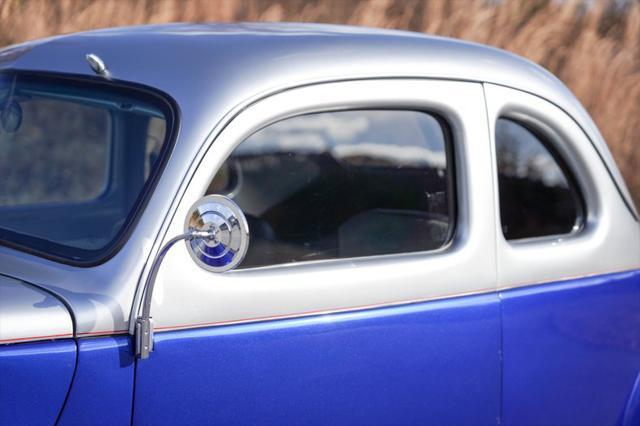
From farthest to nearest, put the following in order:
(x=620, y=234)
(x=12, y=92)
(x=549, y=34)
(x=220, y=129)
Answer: (x=549, y=34) → (x=620, y=234) → (x=12, y=92) → (x=220, y=129)

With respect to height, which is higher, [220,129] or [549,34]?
[549,34]

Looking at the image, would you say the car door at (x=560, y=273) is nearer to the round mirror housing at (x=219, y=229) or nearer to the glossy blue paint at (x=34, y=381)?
the round mirror housing at (x=219, y=229)

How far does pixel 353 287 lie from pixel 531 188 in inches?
34.5

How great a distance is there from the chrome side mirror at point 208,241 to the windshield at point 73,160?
0.17m

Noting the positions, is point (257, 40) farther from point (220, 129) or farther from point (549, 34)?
point (549, 34)

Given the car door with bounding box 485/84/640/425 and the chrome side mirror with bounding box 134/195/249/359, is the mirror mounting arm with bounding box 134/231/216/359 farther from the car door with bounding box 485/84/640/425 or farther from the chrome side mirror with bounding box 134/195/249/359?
the car door with bounding box 485/84/640/425

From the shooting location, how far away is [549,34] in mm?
8141

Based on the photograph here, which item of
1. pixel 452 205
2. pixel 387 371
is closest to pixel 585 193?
pixel 452 205

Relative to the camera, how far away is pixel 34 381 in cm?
189

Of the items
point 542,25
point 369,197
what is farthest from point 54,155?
point 542,25

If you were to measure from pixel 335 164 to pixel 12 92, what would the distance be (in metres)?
0.89

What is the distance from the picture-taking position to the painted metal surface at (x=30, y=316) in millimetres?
1915

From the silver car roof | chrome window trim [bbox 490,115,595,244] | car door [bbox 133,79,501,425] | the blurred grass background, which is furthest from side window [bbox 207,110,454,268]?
the blurred grass background

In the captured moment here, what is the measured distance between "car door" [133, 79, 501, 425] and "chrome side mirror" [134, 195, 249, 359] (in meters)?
0.06
